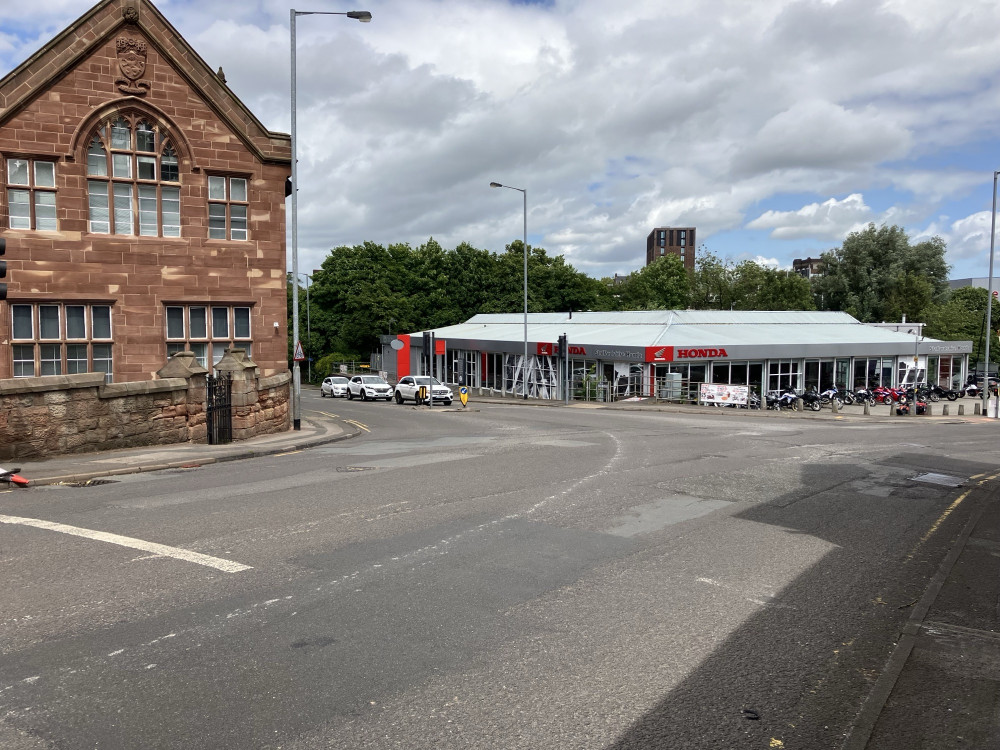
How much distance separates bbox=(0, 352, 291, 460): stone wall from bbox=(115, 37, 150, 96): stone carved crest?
28.8ft

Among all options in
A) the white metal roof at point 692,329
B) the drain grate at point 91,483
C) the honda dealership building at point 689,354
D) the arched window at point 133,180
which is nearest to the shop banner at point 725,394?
the honda dealership building at point 689,354

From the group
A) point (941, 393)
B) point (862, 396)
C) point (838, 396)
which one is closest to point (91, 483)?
point (838, 396)

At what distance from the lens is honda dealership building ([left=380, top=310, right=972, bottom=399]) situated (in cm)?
4000

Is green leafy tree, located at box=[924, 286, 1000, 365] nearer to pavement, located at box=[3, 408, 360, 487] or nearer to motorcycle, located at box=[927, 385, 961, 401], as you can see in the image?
motorcycle, located at box=[927, 385, 961, 401]

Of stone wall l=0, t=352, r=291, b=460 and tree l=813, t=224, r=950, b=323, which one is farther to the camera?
tree l=813, t=224, r=950, b=323

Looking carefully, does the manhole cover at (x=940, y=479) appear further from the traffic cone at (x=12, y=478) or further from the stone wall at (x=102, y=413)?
the traffic cone at (x=12, y=478)

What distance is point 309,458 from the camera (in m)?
16.8

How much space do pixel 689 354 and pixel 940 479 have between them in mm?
23741

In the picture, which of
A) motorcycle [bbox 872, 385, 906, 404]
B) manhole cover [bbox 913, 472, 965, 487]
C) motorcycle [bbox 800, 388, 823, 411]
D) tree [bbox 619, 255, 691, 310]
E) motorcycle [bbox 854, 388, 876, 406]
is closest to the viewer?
manhole cover [bbox 913, 472, 965, 487]

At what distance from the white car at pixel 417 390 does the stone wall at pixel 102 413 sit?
20057 mm

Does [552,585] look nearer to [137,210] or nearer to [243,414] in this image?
[243,414]

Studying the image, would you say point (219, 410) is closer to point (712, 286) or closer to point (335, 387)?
point (335, 387)

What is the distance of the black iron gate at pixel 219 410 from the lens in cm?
1872

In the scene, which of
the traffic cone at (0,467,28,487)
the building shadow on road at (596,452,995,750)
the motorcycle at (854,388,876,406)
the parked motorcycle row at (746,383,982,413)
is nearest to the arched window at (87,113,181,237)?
the traffic cone at (0,467,28,487)
